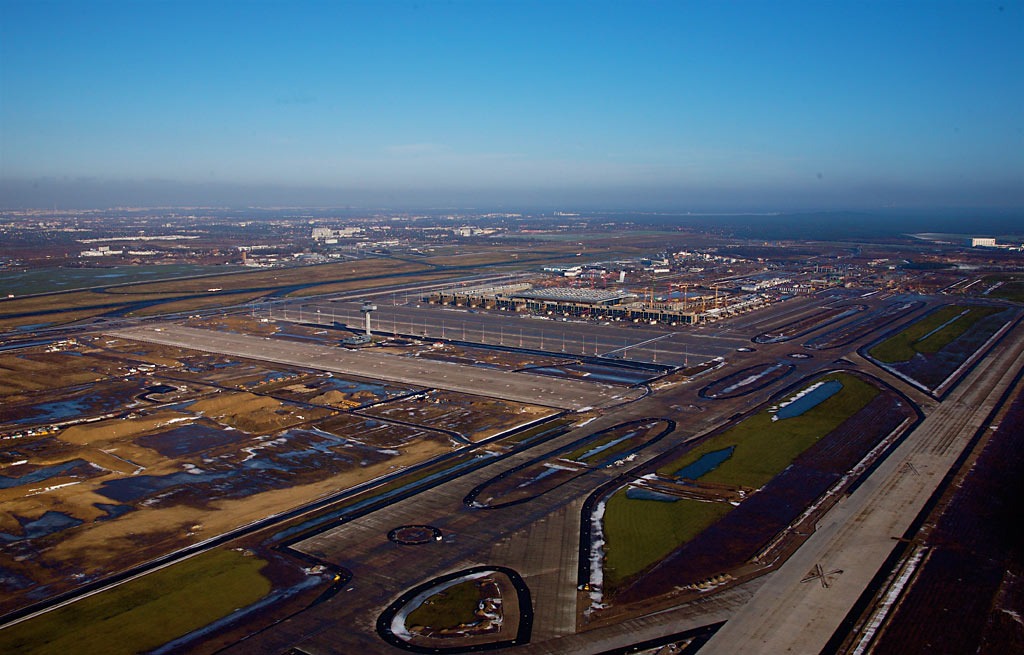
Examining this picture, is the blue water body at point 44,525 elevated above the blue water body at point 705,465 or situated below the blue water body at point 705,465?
below

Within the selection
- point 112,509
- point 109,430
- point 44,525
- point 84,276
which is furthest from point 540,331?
point 84,276

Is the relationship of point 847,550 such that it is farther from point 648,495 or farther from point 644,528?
point 648,495

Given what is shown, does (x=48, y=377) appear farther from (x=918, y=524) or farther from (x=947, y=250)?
(x=947, y=250)

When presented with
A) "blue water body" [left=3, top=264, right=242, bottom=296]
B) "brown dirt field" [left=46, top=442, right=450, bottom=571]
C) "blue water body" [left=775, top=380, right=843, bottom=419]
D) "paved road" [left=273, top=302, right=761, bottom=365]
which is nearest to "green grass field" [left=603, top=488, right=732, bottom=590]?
"brown dirt field" [left=46, top=442, right=450, bottom=571]

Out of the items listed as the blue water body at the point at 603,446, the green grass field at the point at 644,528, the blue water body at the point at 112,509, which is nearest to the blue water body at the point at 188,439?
the blue water body at the point at 112,509

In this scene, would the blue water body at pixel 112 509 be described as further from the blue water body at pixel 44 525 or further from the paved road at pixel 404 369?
the paved road at pixel 404 369

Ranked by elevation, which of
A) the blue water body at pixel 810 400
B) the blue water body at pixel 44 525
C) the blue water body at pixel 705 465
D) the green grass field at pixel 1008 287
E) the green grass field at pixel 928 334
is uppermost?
the green grass field at pixel 1008 287

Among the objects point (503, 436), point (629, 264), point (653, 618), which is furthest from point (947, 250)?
point (653, 618)
